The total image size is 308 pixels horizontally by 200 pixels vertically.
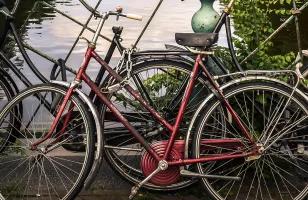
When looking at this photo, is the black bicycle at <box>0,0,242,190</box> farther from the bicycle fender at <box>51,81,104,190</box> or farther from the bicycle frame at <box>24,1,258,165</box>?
the bicycle fender at <box>51,81,104,190</box>

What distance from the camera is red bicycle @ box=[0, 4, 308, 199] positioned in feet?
13.8

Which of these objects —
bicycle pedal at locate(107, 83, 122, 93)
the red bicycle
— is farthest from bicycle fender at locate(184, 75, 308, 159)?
bicycle pedal at locate(107, 83, 122, 93)

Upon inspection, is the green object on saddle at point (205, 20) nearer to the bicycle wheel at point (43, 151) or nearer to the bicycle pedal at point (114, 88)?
the bicycle pedal at point (114, 88)

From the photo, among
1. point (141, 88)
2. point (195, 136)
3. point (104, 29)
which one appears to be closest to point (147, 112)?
point (141, 88)

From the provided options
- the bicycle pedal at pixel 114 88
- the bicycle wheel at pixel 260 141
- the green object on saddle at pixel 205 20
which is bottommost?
the bicycle wheel at pixel 260 141

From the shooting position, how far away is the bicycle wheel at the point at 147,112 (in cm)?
455

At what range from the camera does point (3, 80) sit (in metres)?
4.99

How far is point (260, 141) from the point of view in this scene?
430 centimetres

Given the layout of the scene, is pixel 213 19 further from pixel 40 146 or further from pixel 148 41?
pixel 148 41

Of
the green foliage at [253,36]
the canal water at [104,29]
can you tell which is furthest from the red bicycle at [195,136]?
the canal water at [104,29]

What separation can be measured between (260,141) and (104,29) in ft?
23.3

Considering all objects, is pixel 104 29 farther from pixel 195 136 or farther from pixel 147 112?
pixel 195 136

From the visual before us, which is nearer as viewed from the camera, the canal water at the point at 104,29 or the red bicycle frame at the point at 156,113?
the red bicycle frame at the point at 156,113

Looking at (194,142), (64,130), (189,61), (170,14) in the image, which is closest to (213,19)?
(189,61)
